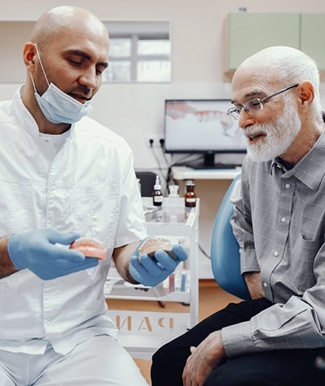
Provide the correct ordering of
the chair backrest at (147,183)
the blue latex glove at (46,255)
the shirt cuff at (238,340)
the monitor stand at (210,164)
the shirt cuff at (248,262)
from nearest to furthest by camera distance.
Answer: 1. the blue latex glove at (46,255)
2. the shirt cuff at (238,340)
3. the shirt cuff at (248,262)
4. the chair backrest at (147,183)
5. the monitor stand at (210,164)

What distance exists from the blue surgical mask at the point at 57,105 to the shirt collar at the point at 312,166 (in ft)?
2.07

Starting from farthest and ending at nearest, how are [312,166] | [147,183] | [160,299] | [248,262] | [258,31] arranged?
[258,31] → [147,183] → [160,299] → [248,262] → [312,166]

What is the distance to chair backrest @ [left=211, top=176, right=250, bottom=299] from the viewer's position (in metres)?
1.47

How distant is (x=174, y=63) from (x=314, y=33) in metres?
1.11

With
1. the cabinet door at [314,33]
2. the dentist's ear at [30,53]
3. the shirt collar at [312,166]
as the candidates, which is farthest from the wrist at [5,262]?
the cabinet door at [314,33]

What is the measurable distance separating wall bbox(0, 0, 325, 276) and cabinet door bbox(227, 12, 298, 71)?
293 millimetres

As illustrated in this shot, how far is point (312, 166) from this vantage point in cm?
121

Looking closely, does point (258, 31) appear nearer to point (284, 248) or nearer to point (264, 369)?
point (284, 248)

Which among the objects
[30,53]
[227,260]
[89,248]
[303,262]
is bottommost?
[227,260]

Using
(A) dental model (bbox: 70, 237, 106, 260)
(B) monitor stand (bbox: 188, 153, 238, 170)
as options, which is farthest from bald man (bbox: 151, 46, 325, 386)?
(B) monitor stand (bbox: 188, 153, 238, 170)

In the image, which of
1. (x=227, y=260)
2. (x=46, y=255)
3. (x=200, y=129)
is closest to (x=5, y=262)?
(x=46, y=255)

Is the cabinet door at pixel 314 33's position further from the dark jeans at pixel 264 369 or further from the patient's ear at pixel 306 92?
the dark jeans at pixel 264 369

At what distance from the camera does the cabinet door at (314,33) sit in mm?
3367

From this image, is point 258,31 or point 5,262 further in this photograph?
point 258,31
